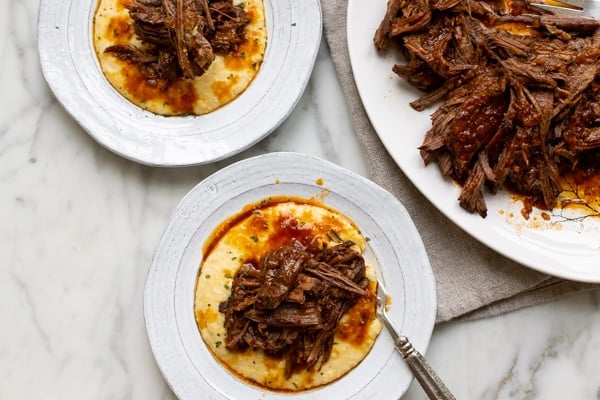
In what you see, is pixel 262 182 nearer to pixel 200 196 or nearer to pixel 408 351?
pixel 200 196

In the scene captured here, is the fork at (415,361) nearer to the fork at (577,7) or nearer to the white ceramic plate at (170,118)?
the white ceramic plate at (170,118)

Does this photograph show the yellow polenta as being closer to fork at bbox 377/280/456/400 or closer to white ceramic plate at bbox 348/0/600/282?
white ceramic plate at bbox 348/0/600/282

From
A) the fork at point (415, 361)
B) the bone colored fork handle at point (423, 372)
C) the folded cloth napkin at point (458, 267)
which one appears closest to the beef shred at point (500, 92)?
the folded cloth napkin at point (458, 267)

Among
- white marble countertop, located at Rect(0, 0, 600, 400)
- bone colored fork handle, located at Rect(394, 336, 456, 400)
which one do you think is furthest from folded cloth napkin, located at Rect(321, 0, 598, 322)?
bone colored fork handle, located at Rect(394, 336, 456, 400)

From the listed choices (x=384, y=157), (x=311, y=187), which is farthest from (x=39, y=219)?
(x=384, y=157)

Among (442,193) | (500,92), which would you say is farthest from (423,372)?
(500,92)
